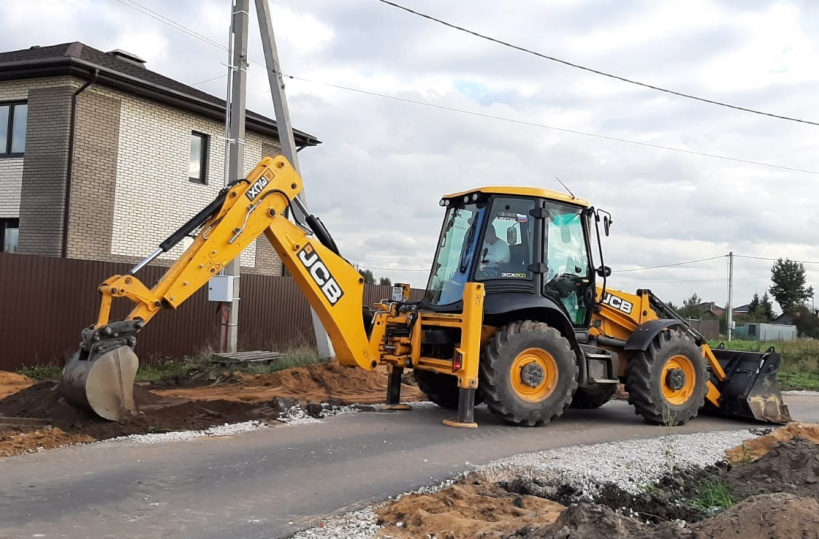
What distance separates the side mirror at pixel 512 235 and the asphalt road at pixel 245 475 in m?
2.36

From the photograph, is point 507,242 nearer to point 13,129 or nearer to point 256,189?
point 256,189

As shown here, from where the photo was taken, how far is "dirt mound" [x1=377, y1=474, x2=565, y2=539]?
5.19 m

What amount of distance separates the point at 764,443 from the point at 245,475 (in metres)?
5.83

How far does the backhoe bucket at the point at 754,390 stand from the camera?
1095 centimetres

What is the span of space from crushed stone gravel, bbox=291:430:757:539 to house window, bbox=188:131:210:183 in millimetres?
15846

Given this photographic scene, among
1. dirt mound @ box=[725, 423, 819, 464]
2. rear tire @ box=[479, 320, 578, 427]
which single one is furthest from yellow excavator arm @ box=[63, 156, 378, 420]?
dirt mound @ box=[725, 423, 819, 464]

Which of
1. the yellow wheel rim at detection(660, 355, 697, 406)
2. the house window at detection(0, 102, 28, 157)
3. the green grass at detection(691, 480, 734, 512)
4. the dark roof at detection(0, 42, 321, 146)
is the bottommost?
the green grass at detection(691, 480, 734, 512)

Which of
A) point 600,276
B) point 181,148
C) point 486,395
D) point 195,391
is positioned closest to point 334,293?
point 486,395

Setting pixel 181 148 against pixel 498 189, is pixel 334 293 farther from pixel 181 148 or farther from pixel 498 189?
pixel 181 148

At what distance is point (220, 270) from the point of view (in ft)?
30.2

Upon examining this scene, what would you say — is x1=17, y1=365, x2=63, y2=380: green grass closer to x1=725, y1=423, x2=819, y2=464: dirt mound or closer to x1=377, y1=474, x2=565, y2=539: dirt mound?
x1=377, y1=474, x2=565, y2=539: dirt mound

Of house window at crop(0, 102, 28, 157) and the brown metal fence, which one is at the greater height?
house window at crop(0, 102, 28, 157)

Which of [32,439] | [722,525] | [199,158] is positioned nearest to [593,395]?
[722,525]

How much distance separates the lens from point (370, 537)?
5172 mm
